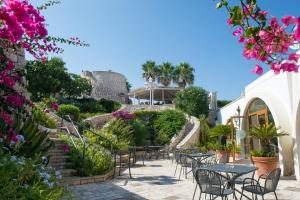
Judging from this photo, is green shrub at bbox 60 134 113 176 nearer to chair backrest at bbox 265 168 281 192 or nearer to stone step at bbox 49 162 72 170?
stone step at bbox 49 162 72 170

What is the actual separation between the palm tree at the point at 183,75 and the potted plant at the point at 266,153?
30020mm

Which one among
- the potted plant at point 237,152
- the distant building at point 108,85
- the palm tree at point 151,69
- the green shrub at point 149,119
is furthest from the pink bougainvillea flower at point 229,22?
the palm tree at point 151,69

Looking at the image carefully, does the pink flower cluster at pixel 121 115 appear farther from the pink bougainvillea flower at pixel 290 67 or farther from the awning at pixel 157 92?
the awning at pixel 157 92

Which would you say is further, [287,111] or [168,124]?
[168,124]

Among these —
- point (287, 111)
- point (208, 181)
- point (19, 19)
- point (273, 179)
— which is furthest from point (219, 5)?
point (287, 111)

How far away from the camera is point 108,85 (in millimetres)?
41188

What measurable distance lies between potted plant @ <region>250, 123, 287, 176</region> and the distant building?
31454mm

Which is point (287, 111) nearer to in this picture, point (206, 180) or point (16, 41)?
A: point (206, 180)

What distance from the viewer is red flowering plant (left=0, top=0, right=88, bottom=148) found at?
2.62 metres

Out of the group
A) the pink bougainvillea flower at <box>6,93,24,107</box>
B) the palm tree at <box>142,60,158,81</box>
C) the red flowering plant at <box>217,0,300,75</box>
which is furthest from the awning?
the red flowering plant at <box>217,0,300,75</box>

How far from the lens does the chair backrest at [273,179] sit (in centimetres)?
518

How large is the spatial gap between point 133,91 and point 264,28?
118 feet

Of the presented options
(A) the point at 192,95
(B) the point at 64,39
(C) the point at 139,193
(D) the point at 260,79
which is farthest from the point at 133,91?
(B) the point at 64,39

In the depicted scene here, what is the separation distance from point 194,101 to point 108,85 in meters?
17.6
